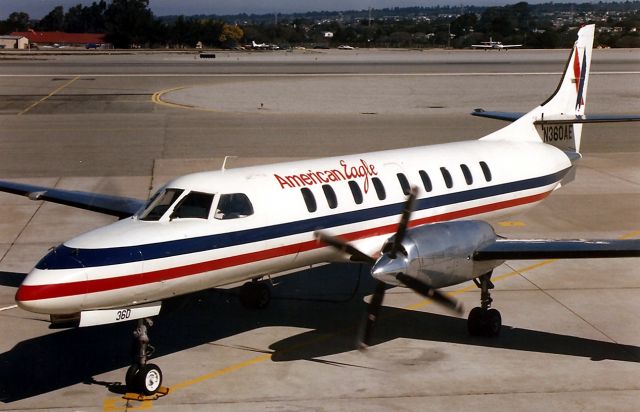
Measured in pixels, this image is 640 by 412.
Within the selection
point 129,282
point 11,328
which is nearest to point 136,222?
point 129,282

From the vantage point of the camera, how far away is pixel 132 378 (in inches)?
513

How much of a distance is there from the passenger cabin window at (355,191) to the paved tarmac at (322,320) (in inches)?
87.5

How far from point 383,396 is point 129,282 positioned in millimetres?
4169

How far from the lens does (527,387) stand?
13.5 m

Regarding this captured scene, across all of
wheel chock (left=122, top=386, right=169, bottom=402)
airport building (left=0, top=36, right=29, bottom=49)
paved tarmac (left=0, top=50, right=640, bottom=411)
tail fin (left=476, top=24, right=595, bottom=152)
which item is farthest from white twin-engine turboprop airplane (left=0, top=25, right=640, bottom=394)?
airport building (left=0, top=36, right=29, bottom=49)

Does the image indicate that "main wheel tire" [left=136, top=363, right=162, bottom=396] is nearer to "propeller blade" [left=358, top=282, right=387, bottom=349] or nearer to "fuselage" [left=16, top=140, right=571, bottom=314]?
"fuselage" [left=16, top=140, right=571, bottom=314]

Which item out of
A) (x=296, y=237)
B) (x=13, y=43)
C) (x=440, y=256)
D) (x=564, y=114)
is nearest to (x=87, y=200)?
(x=296, y=237)

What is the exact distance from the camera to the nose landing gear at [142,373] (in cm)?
1297

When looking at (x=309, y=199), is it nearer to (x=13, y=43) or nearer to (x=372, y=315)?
(x=372, y=315)

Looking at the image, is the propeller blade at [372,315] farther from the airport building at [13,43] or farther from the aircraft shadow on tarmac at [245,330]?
the airport building at [13,43]

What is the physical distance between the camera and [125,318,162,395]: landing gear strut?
42.5 feet

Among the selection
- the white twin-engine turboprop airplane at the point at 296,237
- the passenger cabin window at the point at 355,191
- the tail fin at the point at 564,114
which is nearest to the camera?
the white twin-engine turboprop airplane at the point at 296,237

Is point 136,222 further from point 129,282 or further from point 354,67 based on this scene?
point 354,67

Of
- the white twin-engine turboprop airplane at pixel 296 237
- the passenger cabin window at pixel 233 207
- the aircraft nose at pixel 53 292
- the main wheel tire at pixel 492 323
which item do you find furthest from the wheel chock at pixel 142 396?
the main wheel tire at pixel 492 323
